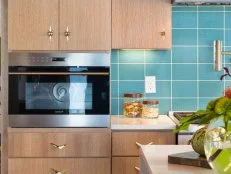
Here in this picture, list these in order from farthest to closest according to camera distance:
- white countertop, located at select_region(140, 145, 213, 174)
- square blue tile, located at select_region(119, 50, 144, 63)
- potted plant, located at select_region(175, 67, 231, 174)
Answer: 1. square blue tile, located at select_region(119, 50, 144, 63)
2. white countertop, located at select_region(140, 145, 213, 174)
3. potted plant, located at select_region(175, 67, 231, 174)

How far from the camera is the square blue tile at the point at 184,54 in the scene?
3.26 m

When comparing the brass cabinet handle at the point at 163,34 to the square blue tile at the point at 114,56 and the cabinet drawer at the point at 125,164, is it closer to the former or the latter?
the square blue tile at the point at 114,56

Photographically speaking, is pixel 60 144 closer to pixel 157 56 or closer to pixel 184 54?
pixel 157 56

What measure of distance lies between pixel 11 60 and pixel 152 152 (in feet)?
4.61

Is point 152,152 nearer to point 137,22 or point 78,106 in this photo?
point 78,106

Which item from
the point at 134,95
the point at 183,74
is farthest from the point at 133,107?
the point at 183,74

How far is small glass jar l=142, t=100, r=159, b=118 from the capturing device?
305 cm

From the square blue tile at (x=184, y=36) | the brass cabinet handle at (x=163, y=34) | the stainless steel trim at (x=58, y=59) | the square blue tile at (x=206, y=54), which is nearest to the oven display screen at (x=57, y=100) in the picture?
the stainless steel trim at (x=58, y=59)

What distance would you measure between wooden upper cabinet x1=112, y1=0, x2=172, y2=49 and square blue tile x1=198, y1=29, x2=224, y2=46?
45cm

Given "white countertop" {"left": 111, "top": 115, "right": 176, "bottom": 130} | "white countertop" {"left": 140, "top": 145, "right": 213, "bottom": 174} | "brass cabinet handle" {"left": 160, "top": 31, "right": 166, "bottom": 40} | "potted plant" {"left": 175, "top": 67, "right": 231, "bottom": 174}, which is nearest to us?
"potted plant" {"left": 175, "top": 67, "right": 231, "bottom": 174}

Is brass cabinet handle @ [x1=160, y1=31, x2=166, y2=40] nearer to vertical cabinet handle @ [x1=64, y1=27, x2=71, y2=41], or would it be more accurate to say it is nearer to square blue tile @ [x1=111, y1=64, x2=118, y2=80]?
square blue tile @ [x1=111, y1=64, x2=118, y2=80]

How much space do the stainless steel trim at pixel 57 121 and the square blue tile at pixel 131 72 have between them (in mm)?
566

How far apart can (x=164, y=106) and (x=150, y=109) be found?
0.23m

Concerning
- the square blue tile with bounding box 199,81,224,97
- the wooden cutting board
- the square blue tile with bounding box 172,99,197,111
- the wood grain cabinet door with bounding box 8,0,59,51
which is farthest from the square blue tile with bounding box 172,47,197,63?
the wooden cutting board
